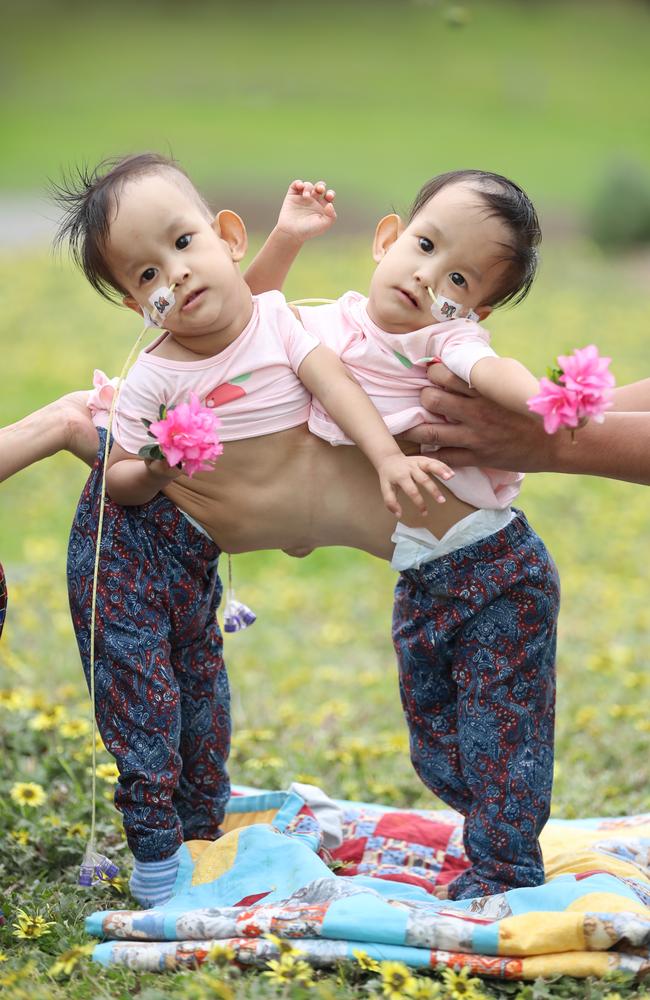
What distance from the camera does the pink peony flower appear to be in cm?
234

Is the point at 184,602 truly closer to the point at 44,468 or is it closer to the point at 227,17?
the point at 44,468

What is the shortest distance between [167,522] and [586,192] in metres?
17.3

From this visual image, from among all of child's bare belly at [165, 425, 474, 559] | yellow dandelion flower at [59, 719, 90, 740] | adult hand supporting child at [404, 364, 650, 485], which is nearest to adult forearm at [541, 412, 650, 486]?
A: adult hand supporting child at [404, 364, 650, 485]

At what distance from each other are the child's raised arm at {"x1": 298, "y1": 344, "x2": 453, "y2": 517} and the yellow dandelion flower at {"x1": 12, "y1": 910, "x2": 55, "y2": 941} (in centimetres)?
116

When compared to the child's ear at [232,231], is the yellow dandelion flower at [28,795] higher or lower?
lower

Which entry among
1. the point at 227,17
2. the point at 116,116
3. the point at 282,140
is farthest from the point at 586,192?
the point at 227,17

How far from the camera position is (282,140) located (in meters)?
25.2

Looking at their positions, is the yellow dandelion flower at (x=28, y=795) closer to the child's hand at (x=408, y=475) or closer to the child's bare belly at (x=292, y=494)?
the child's bare belly at (x=292, y=494)

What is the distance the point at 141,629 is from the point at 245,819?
0.73m

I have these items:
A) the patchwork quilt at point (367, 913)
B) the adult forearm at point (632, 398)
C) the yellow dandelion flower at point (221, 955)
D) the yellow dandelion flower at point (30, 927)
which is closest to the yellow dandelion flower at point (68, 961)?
the patchwork quilt at point (367, 913)

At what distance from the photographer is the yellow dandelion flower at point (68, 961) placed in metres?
2.52

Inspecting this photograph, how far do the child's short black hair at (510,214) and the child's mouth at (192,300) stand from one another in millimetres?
494

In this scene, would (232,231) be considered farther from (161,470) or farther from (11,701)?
(11,701)

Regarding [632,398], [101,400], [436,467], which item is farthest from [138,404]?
[632,398]
